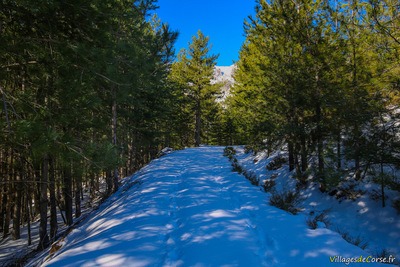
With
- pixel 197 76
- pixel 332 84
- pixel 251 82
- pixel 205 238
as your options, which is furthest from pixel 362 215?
pixel 197 76

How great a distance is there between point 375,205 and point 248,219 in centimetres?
526

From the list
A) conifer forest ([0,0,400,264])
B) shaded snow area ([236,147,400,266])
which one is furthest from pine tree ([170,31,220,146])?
shaded snow area ([236,147,400,266])

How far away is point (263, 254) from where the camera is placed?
3578 mm

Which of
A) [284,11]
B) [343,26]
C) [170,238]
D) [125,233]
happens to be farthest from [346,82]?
[125,233]

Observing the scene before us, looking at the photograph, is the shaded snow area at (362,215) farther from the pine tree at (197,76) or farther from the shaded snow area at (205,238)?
the pine tree at (197,76)

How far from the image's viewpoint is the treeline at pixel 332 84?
571 centimetres

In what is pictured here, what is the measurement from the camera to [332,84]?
7.99 m

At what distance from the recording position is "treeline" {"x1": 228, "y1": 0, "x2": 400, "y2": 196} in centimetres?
571

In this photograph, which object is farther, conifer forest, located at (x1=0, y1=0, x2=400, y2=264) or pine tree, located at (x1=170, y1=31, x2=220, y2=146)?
pine tree, located at (x1=170, y1=31, x2=220, y2=146)

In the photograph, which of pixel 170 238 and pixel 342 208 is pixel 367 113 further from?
pixel 170 238

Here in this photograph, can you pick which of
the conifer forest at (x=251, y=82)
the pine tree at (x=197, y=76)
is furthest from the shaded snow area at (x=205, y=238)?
the pine tree at (x=197, y=76)

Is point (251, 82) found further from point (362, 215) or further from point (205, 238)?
point (205, 238)

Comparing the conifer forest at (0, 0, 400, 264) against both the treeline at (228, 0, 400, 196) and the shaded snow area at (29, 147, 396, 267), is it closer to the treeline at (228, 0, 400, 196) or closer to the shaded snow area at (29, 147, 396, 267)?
the treeline at (228, 0, 400, 196)

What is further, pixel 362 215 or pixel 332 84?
pixel 332 84
